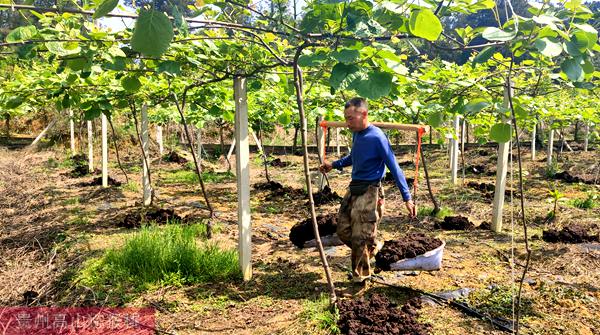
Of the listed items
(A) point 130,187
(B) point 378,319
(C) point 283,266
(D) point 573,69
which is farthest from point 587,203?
(A) point 130,187

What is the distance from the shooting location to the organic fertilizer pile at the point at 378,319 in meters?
2.64

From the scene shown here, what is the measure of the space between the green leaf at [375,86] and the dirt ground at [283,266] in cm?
98

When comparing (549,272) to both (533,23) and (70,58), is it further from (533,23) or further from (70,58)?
(70,58)

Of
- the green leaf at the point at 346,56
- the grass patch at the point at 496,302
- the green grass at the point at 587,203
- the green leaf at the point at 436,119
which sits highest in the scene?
the green leaf at the point at 346,56

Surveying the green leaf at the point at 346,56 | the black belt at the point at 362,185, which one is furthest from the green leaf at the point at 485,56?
the black belt at the point at 362,185

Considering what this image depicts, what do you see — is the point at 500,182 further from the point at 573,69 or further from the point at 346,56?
the point at 346,56

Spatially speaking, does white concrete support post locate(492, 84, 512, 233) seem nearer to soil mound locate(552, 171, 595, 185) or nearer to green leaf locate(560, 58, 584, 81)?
green leaf locate(560, 58, 584, 81)

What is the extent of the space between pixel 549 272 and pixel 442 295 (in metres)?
1.30

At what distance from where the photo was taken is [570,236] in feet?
15.5

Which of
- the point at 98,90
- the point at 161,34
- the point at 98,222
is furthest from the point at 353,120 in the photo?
the point at 98,222

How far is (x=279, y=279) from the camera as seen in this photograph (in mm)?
3812

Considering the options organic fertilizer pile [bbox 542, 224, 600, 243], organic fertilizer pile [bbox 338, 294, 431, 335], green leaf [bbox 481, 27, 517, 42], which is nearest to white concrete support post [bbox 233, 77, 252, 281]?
organic fertilizer pile [bbox 338, 294, 431, 335]

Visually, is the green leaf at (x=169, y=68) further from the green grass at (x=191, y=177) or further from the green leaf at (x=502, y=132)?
the green grass at (x=191, y=177)

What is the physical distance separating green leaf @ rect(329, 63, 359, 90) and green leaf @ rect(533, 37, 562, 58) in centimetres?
62
